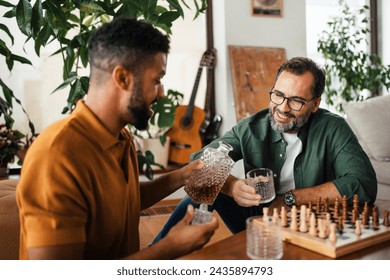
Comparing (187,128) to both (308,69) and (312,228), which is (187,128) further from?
(312,228)

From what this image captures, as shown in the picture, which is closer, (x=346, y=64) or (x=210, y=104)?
(x=210, y=104)

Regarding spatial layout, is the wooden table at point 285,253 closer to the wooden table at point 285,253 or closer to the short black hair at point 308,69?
the wooden table at point 285,253

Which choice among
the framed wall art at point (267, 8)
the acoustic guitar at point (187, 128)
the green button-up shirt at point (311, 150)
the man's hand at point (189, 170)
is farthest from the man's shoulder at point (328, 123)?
the framed wall art at point (267, 8)

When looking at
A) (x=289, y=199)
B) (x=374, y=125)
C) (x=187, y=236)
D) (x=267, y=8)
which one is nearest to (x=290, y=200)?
(x=289, y=199)

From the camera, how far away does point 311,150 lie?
195 cm

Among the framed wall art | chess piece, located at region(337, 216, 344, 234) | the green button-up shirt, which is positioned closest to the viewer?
chess piece, located at region(337, 216, 344, 234)

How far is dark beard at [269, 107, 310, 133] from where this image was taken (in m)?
1.93

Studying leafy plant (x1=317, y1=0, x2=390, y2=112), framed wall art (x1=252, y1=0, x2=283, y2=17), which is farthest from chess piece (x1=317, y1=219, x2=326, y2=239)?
leafy plant (x1=317, y1=0, x2=390, y2=112)

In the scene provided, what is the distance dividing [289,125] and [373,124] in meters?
1.81

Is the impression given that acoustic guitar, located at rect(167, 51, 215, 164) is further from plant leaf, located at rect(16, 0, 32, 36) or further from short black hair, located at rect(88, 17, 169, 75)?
short black hair, located at rect(88, 17, 169, 75)

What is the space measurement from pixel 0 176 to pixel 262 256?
2.75 meters

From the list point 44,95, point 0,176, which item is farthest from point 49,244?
point 44,95

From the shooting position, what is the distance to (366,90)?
5277mm

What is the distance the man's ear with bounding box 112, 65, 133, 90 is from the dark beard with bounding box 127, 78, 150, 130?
0.8 inches
